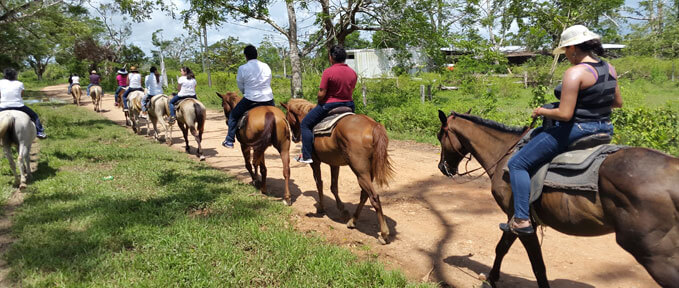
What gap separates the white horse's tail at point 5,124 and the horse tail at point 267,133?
177 inches

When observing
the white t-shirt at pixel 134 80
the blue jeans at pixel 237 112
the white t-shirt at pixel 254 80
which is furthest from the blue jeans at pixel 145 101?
the white t-shirt at pixel 254 80

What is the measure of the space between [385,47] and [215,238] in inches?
479

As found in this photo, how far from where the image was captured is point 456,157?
436cm

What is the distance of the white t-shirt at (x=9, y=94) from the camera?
23.1 feet

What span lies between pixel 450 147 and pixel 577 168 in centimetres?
150

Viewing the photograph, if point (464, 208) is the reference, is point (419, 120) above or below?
above

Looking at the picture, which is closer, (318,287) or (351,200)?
(318,287)

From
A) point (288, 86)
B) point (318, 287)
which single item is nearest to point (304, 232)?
point (318, 287)

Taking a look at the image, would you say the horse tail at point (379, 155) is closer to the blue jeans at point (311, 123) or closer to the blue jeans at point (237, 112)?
the blue jeans at point (311, 123)

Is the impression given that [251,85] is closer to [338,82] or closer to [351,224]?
[338,82]

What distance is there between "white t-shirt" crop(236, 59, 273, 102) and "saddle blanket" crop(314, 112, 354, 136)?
1788 mm

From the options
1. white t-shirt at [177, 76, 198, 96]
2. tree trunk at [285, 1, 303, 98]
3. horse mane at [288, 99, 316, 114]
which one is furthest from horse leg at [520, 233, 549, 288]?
tree trunk at [285, 1, 303, 98]

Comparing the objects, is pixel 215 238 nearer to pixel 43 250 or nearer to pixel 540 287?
pixel 43 250

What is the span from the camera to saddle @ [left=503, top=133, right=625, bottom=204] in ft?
9.41
